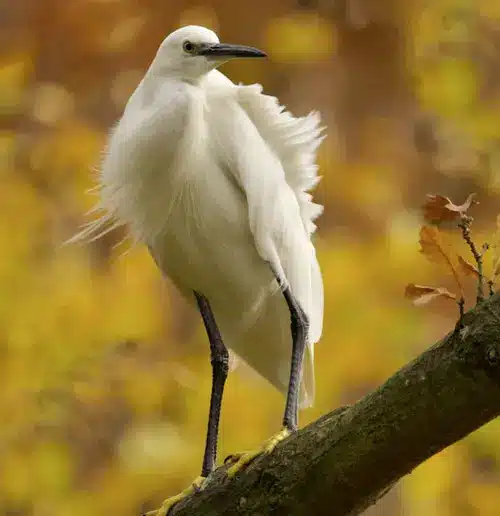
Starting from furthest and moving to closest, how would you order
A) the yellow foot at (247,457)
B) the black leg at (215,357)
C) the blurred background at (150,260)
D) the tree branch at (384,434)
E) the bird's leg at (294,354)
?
the blurred background at (150,260) < the black leg at (215,357) < the bird's leg at (294,354) < the yellow foot at (247,457) < the tree branch at (384,434)

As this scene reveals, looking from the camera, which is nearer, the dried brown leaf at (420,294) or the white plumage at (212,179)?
the dried brown leaf at (420,294)

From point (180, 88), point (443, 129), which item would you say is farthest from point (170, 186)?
point (443, 129)

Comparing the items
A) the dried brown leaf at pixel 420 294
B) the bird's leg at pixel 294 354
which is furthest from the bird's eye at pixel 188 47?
the dried brown leaf at pixel 420 294

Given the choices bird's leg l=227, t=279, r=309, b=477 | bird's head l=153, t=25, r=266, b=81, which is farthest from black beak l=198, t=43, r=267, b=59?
bird's leg l=227, t=279, r=309, b=477

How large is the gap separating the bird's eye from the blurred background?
29.1 inches

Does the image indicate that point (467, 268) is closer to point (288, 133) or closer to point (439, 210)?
point (439, 210)

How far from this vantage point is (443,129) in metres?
2.96

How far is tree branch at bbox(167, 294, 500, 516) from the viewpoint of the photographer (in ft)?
3.58

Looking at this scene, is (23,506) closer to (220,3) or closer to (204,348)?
(204,348)

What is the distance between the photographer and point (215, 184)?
185 centimetres

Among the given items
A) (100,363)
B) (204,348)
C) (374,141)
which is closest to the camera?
(100,363)

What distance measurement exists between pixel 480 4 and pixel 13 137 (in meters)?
1.35

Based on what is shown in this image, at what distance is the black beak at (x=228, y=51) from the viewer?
5.89ft

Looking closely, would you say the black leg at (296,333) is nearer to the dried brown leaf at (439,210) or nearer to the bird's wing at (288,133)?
the bird's wing at (288,133)
